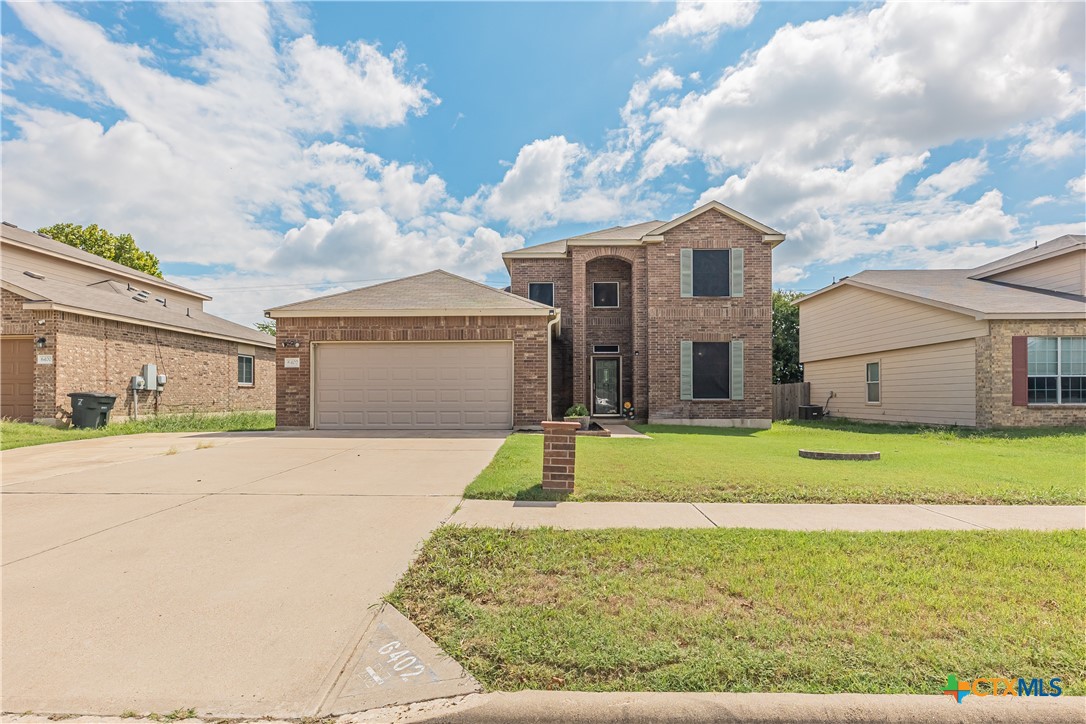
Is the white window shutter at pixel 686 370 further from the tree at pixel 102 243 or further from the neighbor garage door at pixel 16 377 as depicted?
the tree at pixel 102 243

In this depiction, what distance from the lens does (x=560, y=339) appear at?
18766 millimetres

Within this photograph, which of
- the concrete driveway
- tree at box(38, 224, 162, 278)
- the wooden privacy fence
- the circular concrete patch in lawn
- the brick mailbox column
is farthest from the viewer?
tree at box(38, 224, 162, 278)

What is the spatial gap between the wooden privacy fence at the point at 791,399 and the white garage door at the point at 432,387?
1397 centimetres

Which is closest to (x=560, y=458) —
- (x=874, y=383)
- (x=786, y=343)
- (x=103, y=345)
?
(x=103, y=345)

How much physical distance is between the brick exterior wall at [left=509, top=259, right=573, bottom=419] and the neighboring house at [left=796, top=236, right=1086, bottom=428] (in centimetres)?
1041

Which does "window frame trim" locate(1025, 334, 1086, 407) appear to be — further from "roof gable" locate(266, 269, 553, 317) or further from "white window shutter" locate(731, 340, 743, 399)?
"roof gable" locate(266, 269, 553, 317)

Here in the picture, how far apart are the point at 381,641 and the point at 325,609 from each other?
0.56 m

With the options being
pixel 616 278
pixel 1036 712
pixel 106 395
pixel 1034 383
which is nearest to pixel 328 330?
pixel 106 395

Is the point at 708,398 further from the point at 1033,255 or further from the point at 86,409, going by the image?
the point at 86,409

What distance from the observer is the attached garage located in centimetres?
1322

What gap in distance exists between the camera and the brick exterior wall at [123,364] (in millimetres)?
12992

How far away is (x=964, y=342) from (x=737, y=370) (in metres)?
5.91

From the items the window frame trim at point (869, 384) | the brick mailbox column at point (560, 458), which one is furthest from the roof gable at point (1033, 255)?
the brick mailbox column at point (560, 458)

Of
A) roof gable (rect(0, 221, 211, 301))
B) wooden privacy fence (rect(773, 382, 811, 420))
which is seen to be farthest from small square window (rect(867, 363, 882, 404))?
roof gable (rect(0, 221, 211, 301))
